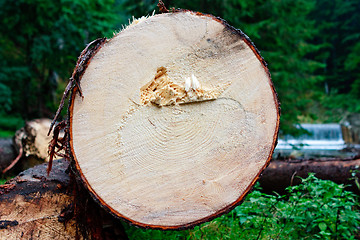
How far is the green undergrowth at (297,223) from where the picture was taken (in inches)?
89.4

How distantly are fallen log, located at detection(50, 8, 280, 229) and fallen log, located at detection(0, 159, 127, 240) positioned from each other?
15.1 inches

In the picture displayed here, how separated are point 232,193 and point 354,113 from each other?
13561mm

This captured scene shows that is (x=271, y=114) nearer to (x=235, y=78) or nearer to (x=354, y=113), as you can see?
(x=235, y=78)

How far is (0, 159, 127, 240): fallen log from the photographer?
173cm

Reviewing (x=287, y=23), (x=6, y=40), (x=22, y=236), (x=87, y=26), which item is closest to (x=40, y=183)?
(x=22, y=236)

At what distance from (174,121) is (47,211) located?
0.93 meters

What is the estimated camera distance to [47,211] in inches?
71.6

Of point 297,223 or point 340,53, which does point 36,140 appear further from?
point 340,53

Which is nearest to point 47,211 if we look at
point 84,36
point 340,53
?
point 84,36

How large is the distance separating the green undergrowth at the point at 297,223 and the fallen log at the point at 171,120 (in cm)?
77

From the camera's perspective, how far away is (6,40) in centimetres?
1012

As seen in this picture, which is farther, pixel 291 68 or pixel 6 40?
pixel 6 40

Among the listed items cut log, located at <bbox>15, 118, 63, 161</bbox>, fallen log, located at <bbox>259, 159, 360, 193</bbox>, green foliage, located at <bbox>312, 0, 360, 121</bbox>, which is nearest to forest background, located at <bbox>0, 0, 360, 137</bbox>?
cut log, located at <bbox>15, 118, 63, 161</bbox>

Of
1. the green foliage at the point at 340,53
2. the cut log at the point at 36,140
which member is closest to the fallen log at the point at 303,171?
the cut log at the point at 36,140
